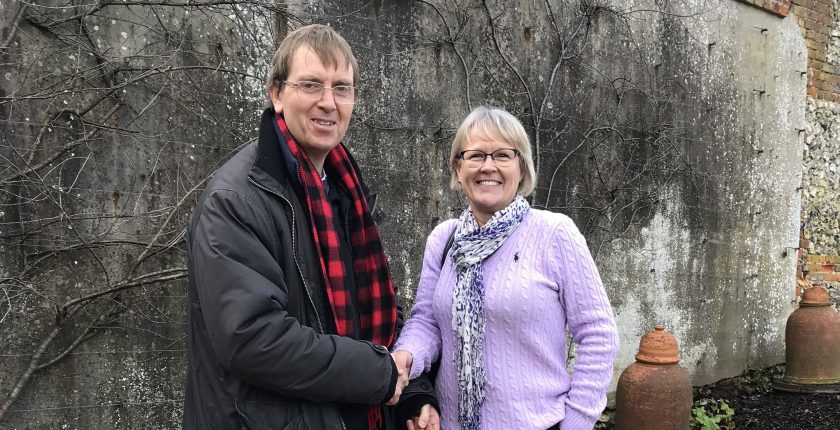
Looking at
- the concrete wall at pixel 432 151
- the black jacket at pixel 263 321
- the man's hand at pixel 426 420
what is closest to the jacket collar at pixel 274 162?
the black jacket at pixel 263 321

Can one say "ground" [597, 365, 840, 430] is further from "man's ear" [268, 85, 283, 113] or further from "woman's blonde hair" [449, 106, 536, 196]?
"man's ear" [268, 85, 283, 113]

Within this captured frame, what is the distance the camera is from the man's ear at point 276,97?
1880 mm

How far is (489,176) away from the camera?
214 centimetres

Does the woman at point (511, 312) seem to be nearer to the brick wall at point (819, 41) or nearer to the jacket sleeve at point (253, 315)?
the jacket sleeve at point (253, 315)

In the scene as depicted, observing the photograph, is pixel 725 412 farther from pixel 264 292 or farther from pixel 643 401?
pixel 264 292

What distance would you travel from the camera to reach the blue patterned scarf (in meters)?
2.09

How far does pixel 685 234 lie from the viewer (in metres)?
5.90

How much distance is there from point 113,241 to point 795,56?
642cm

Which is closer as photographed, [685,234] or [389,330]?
[389,330]

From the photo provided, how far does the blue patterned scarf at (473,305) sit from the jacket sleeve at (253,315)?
520 millimetres

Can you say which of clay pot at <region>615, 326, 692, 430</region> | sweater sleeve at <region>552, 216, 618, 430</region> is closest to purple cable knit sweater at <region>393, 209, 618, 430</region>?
sweater sleeve at <region>552, 216, 618, 430</region>

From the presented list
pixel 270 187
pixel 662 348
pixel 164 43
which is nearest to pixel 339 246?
pixel 270 187

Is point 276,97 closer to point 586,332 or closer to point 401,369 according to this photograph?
point 401,369

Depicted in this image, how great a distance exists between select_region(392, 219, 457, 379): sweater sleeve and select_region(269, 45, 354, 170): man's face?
25.8 inches
